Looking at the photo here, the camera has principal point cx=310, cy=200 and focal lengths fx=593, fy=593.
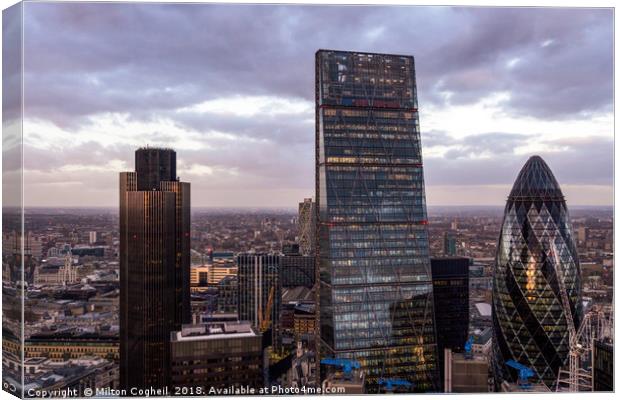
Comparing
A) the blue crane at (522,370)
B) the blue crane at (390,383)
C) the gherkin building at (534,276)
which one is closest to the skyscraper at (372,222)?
the blue crane at (390,383)

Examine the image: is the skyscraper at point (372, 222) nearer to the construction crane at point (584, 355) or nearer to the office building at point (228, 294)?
the construction crane at point (584, 355)

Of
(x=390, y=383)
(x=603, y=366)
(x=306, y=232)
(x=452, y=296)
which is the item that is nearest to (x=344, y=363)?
(x=390, y=383)

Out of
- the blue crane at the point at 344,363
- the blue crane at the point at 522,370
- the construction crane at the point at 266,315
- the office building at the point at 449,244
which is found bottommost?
→ the construction crane at the point at 266,315

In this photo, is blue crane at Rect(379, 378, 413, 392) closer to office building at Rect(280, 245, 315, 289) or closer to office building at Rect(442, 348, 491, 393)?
office building at Rect(442, 348, 491, 393)

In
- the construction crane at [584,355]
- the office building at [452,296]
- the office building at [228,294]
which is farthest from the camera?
the office building at [228,294]

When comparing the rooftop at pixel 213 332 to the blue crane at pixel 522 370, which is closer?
the rooftop at pixel 213 332

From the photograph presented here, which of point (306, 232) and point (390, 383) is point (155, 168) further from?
point (390, 383)

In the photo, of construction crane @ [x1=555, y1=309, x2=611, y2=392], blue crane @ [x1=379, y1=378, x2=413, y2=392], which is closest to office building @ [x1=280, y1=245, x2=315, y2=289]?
blue crane @ [x1=379, y1=378, x2=413, y2=392]
